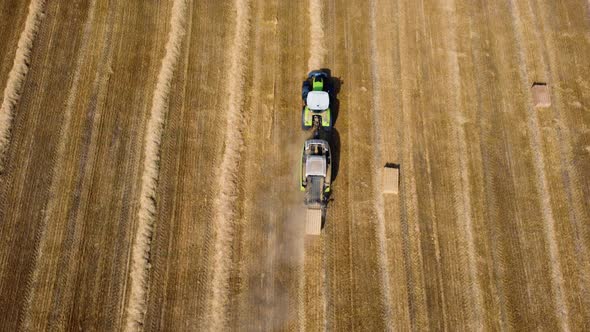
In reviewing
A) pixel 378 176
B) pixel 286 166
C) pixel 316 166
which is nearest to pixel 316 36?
pixel 286 166

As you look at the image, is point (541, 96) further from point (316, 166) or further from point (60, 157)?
point (60, 157)

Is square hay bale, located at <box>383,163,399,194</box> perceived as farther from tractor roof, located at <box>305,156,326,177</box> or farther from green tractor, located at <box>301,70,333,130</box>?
green tractor, located at <box>301,70,333,130</box>

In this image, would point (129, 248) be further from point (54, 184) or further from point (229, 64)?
point (229, 64)

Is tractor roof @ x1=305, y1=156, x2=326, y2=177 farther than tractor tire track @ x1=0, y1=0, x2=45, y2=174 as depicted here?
No

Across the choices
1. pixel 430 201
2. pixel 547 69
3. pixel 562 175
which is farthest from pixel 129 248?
pixel 547 69

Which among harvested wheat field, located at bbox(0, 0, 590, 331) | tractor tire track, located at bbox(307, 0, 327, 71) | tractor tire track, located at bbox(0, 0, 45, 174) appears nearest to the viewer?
harvested wheat field, located at bbox(0, 0, 590, 331)

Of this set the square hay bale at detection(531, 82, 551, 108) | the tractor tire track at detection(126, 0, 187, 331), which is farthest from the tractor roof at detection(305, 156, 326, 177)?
the square hay bale at detection(531, 82, 551, 108)

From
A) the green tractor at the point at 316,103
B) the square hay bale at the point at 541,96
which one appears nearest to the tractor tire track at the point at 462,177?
the square hay bale at the point at 541,96

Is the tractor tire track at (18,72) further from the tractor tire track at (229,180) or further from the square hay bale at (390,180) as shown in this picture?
the square hay bale at (390,180)
